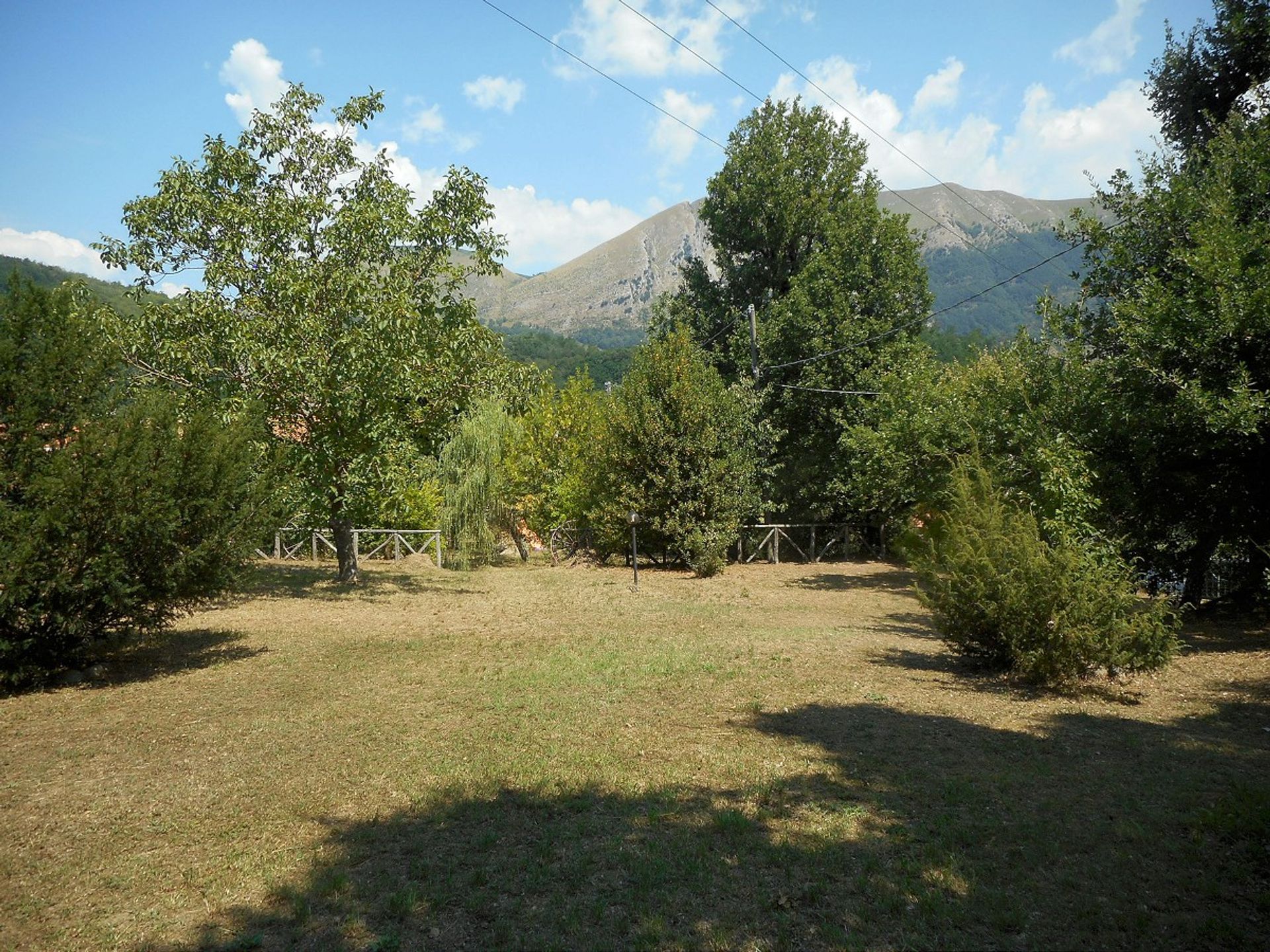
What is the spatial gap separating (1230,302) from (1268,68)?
839 centimetres

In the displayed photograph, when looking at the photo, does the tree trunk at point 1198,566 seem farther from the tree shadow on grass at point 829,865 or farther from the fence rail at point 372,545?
the fence rail at point 372,545

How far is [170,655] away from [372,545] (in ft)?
67.0

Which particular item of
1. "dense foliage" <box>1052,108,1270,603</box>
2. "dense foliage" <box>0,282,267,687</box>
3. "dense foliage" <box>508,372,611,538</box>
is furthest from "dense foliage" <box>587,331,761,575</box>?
"dense foliage" <box>0,282,267,687</box>

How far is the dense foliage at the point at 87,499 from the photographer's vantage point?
8273 millimetres

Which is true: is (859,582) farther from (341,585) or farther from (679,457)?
(341,585)

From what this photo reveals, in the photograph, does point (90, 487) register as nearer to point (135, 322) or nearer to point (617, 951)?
point (617, 951)

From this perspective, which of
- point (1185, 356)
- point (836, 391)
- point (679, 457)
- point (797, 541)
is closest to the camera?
point (1185, 356)

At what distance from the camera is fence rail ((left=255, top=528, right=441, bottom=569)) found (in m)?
29.1

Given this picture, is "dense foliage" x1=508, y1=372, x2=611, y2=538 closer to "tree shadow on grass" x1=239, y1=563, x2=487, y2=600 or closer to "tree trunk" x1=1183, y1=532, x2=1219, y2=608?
"tree shadow on grass" x1=239, y1=563, x2=487, y2=600

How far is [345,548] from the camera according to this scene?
18438 mm

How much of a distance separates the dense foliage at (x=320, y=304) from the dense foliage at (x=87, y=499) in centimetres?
494

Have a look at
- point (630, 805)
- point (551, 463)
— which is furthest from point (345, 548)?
point (630, 805)

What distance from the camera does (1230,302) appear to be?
10461 millimetres

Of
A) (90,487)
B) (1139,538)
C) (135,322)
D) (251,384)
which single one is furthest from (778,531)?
(90,487)
